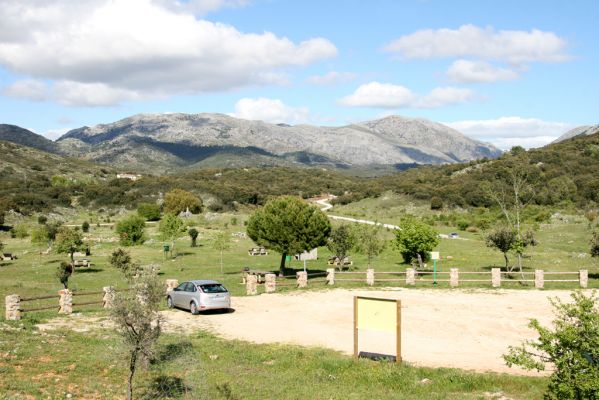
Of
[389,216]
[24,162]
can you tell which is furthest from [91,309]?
[24,162]

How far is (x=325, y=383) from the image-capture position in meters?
14.5

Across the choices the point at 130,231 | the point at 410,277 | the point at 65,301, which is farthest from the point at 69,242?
the point at 410,277

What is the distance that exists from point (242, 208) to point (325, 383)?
93.6 meters

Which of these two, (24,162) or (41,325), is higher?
(24,162)

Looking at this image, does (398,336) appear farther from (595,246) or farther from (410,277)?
(595,246)

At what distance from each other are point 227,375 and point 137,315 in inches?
155

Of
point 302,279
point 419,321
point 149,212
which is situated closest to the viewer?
point 419,321

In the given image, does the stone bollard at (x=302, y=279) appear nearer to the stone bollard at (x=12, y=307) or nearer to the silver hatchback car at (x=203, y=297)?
the silver hatchback car at (x=203, y=297)

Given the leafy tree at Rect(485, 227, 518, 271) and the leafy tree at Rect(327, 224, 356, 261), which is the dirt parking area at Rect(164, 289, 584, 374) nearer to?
the leafy tree at Rect(485, 227, 518, 271)

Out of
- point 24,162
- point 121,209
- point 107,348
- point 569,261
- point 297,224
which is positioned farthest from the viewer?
point 24,162

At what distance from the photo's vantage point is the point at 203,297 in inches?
936

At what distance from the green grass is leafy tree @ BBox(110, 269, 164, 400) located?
0.77 metres

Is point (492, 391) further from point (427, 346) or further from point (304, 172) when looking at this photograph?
point (304, 172)

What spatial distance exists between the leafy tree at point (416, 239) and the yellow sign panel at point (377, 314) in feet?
77.1
